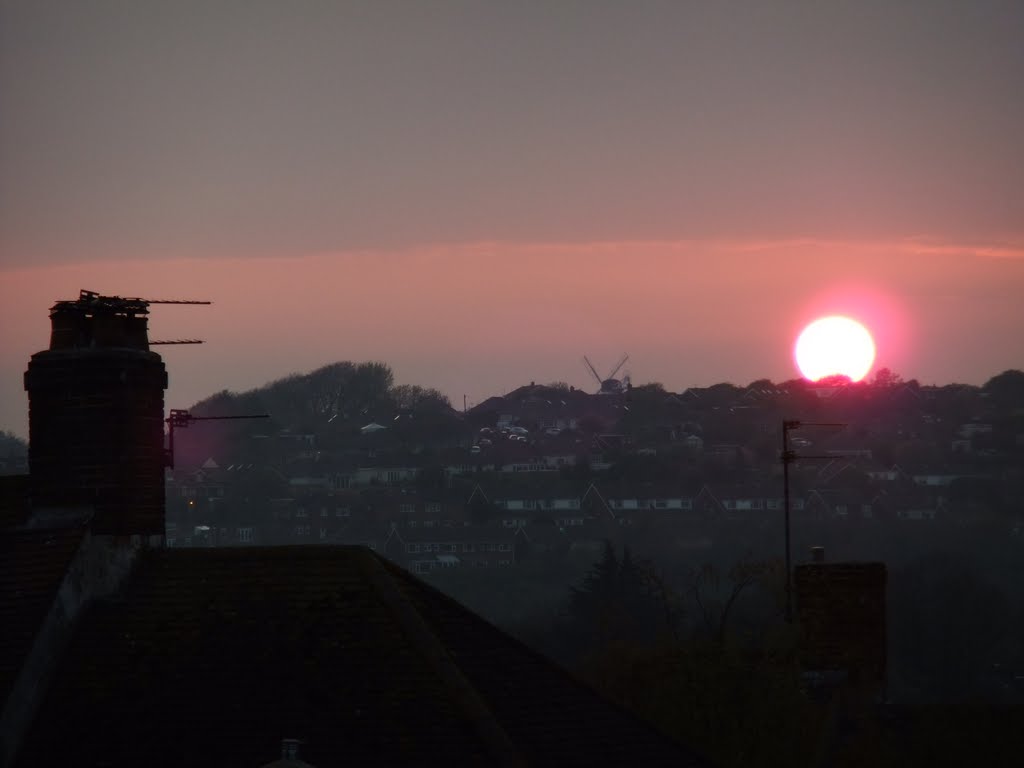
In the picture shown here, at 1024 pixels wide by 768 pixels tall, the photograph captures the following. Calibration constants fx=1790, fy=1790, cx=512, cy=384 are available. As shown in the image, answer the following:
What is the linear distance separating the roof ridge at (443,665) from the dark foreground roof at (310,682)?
0.02 meters

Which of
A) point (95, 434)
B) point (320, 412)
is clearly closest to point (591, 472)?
point (320, 412)

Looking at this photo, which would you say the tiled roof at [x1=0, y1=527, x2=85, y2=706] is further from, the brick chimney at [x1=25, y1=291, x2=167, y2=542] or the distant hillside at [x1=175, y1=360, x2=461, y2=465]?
the distant hillside at [x1=175, y1=360, x2=461, y2=465]

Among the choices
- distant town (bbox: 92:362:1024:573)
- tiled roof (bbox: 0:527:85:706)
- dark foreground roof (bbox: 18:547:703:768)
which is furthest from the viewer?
distant town (bbox: 92:362:1024:573)

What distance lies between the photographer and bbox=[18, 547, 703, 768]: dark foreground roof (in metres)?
15.8

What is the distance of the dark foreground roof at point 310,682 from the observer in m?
15.8

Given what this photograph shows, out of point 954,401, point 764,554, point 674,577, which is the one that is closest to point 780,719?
point 674,577

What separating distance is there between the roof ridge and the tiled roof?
2.99 m

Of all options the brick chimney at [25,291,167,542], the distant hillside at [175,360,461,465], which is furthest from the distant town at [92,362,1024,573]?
the brick chimney at [25,291,167,542]

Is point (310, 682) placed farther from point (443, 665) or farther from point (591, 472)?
point (591, 472)

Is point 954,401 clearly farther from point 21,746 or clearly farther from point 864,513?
point 21,746

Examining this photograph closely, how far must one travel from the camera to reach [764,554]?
109 metres

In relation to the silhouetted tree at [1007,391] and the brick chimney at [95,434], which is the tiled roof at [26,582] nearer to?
the brick chimney at [95,434]

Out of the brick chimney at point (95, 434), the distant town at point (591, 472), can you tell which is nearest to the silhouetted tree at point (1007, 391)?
the distant town at point (591, 472)

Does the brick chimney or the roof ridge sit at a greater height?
the brick chimney
